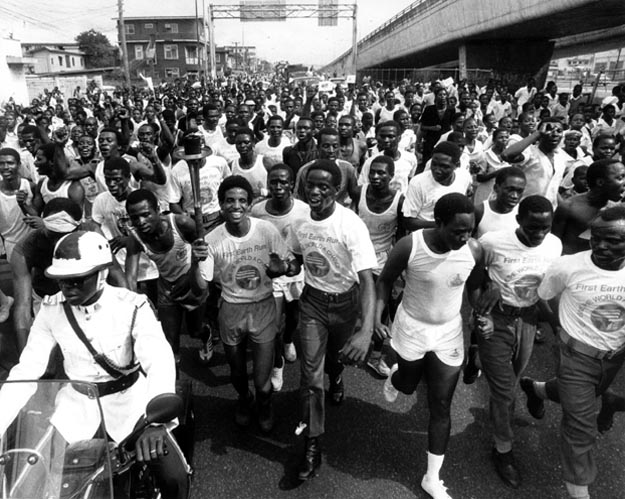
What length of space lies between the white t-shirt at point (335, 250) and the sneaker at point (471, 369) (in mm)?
1327

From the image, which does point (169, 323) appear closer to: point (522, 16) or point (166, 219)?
point (166, 219)

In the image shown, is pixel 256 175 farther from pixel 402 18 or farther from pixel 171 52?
pixel 171 52

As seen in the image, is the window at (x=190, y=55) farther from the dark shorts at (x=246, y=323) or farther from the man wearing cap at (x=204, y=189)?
the dark shorts at (x=246, y=323)

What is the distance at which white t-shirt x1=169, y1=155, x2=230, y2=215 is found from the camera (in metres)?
5.88

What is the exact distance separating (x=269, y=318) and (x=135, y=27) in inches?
2949

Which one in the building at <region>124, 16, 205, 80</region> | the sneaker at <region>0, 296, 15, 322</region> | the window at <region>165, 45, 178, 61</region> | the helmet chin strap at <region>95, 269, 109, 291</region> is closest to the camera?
the helmet chin strap at <region>95, 269, 109, 291</region>

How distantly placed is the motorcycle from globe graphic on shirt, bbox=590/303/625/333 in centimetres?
234

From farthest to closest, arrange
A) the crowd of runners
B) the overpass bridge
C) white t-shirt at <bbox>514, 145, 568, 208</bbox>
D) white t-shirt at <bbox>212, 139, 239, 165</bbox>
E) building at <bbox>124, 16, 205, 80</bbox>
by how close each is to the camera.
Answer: building at <bbox>124, 16, 205, 80</bbox>, the overpass bridge, white t-shirt at <bbox>212, 139, 239, 165</bbox>, white t-shirt at <bbox>514, 145, 568, 208</bbox>, the crowd of runners

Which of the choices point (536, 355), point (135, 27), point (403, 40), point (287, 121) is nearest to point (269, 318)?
point (536, 355)

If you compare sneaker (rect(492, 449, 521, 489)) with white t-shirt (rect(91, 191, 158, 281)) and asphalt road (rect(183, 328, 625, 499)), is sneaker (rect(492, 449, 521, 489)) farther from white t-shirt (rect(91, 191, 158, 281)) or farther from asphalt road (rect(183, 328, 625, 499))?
white t-shirt (rect(91, 191, 158, 281))

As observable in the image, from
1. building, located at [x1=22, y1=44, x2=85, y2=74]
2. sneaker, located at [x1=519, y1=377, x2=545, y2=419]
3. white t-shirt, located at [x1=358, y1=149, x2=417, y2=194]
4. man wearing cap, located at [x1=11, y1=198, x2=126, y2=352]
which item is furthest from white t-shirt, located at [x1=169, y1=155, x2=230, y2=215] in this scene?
building, located at [x1=22, y1=44, x2=85, y2=74]

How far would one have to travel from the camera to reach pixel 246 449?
3564 mm

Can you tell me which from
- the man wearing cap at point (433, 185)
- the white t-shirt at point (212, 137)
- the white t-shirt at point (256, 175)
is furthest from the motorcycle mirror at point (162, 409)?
the white t-shirt at point (212, 137)

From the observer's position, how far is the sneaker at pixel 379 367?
4508 mm
